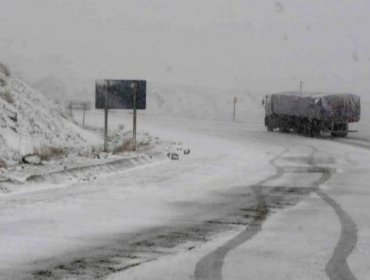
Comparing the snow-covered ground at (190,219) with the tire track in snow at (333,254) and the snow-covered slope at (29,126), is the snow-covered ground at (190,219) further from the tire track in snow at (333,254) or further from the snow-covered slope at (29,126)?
the snow-covered slope at (29,126)

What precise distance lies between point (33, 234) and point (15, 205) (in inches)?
94.6

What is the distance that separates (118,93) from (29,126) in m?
2.69

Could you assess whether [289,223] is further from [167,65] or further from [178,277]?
[167,65]

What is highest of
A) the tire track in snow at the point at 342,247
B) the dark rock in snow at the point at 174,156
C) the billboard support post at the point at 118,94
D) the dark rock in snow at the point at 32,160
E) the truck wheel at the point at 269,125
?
the billboard support post at the point at 118,94

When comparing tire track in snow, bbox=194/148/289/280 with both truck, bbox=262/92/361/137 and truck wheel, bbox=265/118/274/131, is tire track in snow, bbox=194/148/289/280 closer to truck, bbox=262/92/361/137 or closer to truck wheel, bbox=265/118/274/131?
truck, bbox=262/92/361/137

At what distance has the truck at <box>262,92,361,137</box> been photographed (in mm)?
38875

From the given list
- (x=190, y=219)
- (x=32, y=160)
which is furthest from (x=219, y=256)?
(x=32, y=160)

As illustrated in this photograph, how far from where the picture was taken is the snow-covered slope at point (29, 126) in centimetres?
1984

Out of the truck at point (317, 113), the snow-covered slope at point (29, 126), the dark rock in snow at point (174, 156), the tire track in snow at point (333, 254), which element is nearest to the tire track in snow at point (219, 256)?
the tire track in snow at point (333, 254)

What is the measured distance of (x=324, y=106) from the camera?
3903cm

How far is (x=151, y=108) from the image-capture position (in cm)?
6119

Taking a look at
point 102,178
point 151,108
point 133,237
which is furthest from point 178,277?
point 151,108

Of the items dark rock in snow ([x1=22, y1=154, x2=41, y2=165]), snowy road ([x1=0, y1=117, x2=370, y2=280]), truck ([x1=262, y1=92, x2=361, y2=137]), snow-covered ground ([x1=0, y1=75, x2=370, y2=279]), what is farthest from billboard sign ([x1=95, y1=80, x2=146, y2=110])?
truck ([x1=262, y1=92, x2=361, y2=137])

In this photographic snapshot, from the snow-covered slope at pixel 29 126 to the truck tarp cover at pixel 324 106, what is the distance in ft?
52.6
